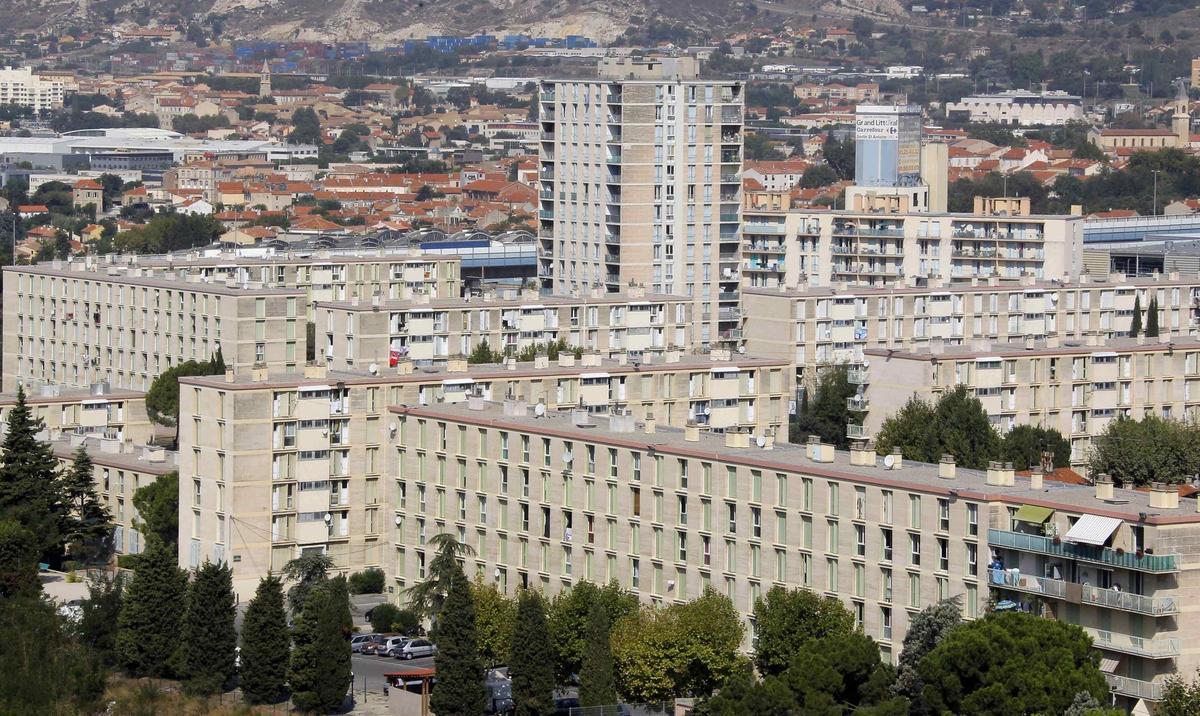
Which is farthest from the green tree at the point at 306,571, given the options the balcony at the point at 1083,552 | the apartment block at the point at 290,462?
the balcony at the point at 1083,552

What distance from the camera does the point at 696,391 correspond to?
220 feet

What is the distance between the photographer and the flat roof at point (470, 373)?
57.7 metres

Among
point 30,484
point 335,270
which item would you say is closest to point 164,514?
point 30,484

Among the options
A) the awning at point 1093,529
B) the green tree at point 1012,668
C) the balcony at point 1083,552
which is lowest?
the green tree at point 1012,668

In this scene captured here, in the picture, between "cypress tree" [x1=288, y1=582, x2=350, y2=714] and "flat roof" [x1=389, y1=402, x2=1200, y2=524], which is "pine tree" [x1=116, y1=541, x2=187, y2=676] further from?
"flat roof" [x1=389, y1=402, x2=1200, y2=524]

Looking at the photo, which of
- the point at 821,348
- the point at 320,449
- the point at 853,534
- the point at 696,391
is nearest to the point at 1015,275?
the point at 821,348

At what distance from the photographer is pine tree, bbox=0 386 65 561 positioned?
2347 inches

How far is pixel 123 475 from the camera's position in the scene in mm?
62812

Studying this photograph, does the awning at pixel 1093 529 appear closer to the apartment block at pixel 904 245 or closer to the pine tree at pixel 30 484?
the pine tree at pixel 30 484

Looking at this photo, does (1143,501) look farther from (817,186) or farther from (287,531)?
(817,186)

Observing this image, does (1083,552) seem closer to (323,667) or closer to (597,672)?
(597,672)

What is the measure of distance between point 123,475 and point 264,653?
51.9 ft

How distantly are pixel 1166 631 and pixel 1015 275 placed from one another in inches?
2324

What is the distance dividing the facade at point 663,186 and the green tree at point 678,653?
43.8 metres
